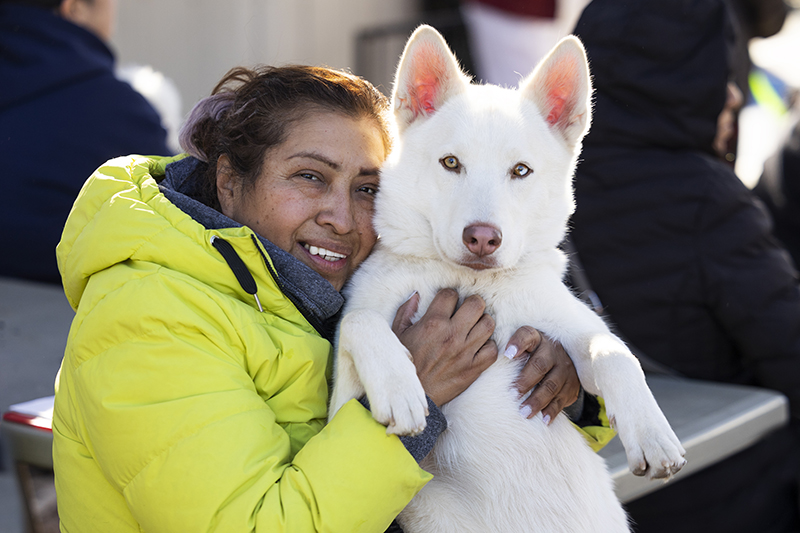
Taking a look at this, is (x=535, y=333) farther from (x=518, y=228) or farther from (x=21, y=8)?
(x=21, y=8)

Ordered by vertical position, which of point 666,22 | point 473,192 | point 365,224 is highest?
A: point 666,22

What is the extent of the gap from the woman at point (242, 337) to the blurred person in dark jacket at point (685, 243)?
43.7 inches

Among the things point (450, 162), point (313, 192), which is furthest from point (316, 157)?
point (450, 162)

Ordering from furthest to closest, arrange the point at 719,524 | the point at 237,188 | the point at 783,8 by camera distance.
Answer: the point at 783,8 < the point at 719,524 < the point at 237,188

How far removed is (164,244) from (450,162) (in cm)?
79

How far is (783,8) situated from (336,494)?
419cm

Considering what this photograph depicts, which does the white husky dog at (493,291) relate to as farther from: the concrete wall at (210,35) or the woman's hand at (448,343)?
the concrete wall at (210,35)

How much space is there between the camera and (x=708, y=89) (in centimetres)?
263

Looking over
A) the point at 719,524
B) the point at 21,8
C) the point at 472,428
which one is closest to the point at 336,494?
the point at 472,428

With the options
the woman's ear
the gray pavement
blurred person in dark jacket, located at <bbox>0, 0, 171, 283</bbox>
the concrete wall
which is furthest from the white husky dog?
the concrete wall

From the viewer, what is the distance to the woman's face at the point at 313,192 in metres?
1.73

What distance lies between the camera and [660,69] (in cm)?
263

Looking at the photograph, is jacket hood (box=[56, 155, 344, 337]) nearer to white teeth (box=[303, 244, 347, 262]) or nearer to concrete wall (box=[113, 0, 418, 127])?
white teeth (box=[303, 244, 347, 262])

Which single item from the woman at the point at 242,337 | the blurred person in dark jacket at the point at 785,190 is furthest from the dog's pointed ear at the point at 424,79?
the blurred person in dark jacket at the point at 785,190
